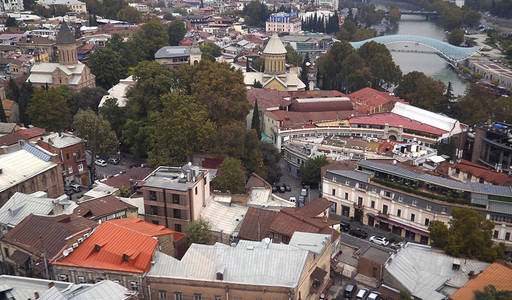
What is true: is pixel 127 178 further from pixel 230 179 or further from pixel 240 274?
pixel 240 274

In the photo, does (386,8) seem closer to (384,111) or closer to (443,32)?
(443,32)

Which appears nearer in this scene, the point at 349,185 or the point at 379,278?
the point at 379,278

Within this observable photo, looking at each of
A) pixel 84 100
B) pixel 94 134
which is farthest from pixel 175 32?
pixel 94 134

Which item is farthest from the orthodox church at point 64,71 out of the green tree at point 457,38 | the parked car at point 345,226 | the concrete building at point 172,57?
the green tree at point 457,38

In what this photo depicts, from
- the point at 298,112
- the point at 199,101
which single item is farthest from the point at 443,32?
the point at 199,101

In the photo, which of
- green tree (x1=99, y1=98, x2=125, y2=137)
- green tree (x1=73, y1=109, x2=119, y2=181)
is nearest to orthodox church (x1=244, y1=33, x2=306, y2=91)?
green tree (x1=99, y1=98, x2=125, y2=137)

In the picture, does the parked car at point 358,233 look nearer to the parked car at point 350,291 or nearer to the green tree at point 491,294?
the parked car at point 350,291
